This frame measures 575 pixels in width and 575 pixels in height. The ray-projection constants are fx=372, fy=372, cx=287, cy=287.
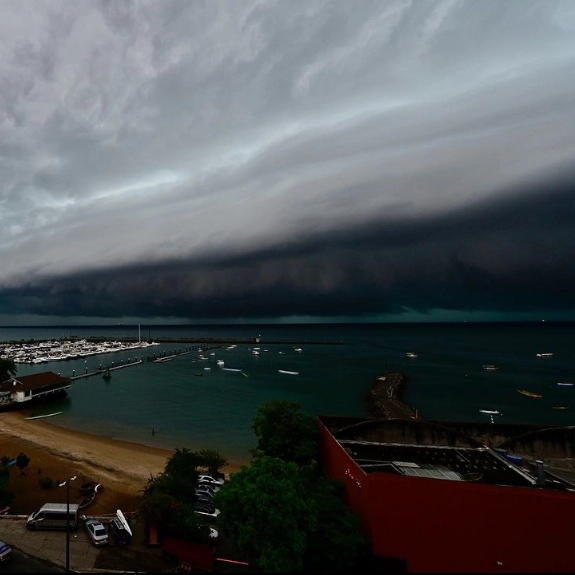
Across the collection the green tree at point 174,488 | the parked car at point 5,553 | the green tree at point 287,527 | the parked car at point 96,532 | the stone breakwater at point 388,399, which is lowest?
the stone breakwater at point 388,399

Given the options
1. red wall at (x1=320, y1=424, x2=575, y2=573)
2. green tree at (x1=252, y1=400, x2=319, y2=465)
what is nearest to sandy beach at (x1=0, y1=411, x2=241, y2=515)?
green tree at (x1=252, y1=400, x2=319, y2=465)

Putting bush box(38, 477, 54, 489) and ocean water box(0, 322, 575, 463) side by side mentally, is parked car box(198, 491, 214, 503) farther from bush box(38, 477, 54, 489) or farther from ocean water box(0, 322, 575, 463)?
ocean water box(0, 322, 575, 463)

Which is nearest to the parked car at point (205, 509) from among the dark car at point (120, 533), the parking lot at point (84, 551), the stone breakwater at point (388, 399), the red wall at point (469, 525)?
the parking lot at point (84, 551)

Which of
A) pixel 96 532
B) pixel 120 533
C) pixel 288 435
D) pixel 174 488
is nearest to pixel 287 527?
pixel 174 488

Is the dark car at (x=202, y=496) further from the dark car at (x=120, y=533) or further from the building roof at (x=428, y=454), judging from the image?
the building roof at (x=428, y=454)

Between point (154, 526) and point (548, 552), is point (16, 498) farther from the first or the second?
point (548, 552)

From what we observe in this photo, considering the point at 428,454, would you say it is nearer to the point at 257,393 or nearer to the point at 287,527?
the point at 287,527

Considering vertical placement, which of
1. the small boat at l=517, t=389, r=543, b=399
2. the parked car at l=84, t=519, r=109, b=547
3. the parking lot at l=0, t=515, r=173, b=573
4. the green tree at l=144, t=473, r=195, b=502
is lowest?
the small boat at l=517, t=389, r=543, b=399
